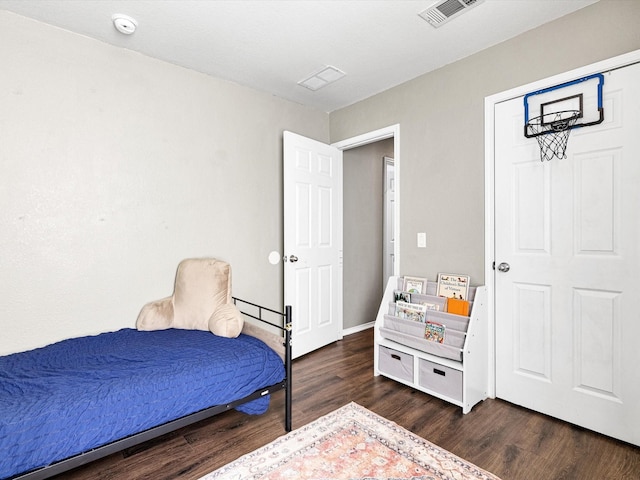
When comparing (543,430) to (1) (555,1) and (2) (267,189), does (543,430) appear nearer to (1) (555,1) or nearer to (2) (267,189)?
(1) (555,1)

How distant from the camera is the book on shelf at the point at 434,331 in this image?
2.44m

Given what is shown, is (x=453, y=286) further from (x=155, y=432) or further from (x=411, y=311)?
(x=155, y=432)

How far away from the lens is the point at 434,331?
2.48m

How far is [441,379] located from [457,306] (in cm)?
54

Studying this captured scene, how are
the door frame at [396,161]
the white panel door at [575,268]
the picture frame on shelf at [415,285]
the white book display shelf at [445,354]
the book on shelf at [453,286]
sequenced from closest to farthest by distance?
the white panel door at [575,268] → the white book display shelf at [445,354] → the book on shelf at [453,286] → the picture frame on shelf at [415,285] → the door frame at [396,161]

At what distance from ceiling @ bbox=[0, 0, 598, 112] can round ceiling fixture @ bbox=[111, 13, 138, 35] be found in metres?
0.03

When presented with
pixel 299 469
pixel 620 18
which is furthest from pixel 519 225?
pixel 299 469

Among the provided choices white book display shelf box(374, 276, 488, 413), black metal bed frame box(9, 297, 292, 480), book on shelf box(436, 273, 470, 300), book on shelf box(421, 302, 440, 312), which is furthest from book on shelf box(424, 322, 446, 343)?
black metal bed frame box(9, 297, 292, 480)

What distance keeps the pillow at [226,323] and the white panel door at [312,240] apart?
30.4 inches

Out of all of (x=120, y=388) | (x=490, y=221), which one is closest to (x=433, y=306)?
(x=490, y=221)

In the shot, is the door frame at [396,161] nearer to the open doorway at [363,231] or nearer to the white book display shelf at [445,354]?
the white book display shelf at [445,354]

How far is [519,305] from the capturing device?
237 cm

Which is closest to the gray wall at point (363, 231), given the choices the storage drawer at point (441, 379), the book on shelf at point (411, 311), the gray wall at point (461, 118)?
the gray wall at point (461, 118)

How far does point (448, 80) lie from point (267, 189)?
1889 mm
